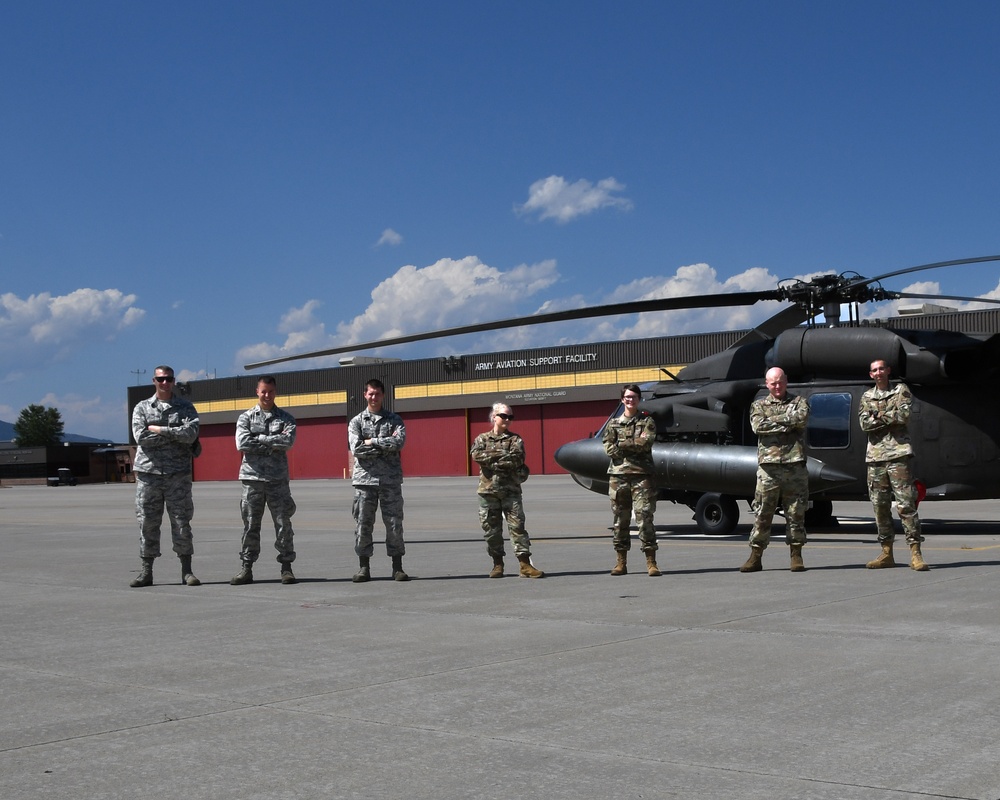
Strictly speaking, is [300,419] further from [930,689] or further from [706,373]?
[930,689]

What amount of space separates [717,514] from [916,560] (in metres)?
5.90

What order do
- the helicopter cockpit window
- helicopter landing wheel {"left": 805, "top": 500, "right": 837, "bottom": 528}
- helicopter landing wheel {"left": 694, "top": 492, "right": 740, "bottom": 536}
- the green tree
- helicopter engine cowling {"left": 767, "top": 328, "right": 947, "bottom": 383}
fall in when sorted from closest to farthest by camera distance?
helicopter engine cowling {"left": 767, "top": 328, "right": 947, "bottom": 383} < the helicopter cockpit window < helicopter landing wheel {"left": 694, "top": 492, "right": 740, "bottom": 536} < helicopter landing wheel {"left": 805, "top": 500, "right": 837, "bottom": 528} < the green tree

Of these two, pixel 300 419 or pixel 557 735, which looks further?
pixel 300 419

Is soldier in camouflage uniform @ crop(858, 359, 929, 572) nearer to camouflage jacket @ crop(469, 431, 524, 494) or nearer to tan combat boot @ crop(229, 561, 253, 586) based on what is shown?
camouflage jacket @ crop(469, 431, 524, 494)

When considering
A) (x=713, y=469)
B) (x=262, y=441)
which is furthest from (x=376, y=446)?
(x=713, y=469)

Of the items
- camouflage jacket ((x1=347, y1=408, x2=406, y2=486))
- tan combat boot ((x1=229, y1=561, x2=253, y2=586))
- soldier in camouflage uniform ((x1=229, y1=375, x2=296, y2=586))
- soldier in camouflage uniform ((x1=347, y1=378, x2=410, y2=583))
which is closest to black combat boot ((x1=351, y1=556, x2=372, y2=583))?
soldier in camouflage uniform ((x1=347, y1=378, x2=410, y2=583))

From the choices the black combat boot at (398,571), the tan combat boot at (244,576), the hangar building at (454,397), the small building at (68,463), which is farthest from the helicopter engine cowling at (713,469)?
the small building at (68,463)

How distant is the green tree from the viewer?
567 feet

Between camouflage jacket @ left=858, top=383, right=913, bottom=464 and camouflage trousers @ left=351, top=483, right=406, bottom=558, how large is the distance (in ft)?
15.1

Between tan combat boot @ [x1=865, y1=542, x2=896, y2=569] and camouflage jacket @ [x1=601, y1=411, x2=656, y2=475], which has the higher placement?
camouflage jacket @ [x1=601, y1=411, x2=656, y2=475]

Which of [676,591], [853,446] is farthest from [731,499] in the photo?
[676,591]

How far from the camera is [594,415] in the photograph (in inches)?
2379

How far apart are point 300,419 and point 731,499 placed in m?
58.2

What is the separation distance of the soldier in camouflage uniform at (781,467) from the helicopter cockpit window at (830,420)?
4732 millimetres
